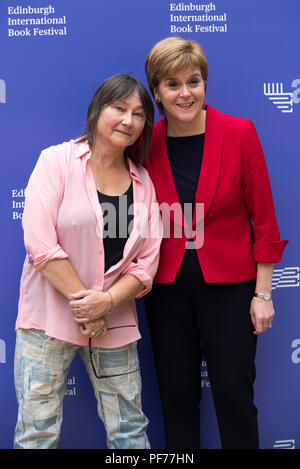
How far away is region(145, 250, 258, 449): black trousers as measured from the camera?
1.78m

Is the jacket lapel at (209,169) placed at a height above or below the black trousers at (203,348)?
above

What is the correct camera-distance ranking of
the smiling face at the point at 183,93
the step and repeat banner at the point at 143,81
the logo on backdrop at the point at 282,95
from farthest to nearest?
1. the logo on backdrop at the point at 282,95
2. the step and repeat banner at the point at 143,81
3. the smiling face at the point at 183,93

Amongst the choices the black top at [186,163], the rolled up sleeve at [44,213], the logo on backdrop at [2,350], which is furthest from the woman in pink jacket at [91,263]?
the logo on backdrop at [2,350]

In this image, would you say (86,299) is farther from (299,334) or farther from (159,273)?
(299,334)

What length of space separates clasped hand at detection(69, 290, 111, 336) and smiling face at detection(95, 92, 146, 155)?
1.76 ft

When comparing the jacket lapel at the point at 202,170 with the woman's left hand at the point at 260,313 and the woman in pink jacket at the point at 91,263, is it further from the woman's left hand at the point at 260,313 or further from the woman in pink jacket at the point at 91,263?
the woman's left hand at the point at 260,313

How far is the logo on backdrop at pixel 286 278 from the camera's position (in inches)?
89.1

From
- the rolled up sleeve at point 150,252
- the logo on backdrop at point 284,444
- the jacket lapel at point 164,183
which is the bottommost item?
the logo on backdrop at point 284,444

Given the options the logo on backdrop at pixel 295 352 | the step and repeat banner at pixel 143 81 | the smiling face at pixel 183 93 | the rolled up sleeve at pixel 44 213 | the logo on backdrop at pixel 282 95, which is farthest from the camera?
the logo on backdrop at pixel 295 352

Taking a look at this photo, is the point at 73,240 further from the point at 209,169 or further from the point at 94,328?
the point at 209,169

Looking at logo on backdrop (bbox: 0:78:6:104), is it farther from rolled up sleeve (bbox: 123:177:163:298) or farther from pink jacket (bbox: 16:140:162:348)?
rolled up sleeve (bbox: 123:177:163:298)

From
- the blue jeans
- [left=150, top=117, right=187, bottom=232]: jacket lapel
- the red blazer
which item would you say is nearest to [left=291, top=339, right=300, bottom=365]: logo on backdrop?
the red blazer

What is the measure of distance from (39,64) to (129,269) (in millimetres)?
1027

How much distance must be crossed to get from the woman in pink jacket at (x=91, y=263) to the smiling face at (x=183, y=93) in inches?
3.1
